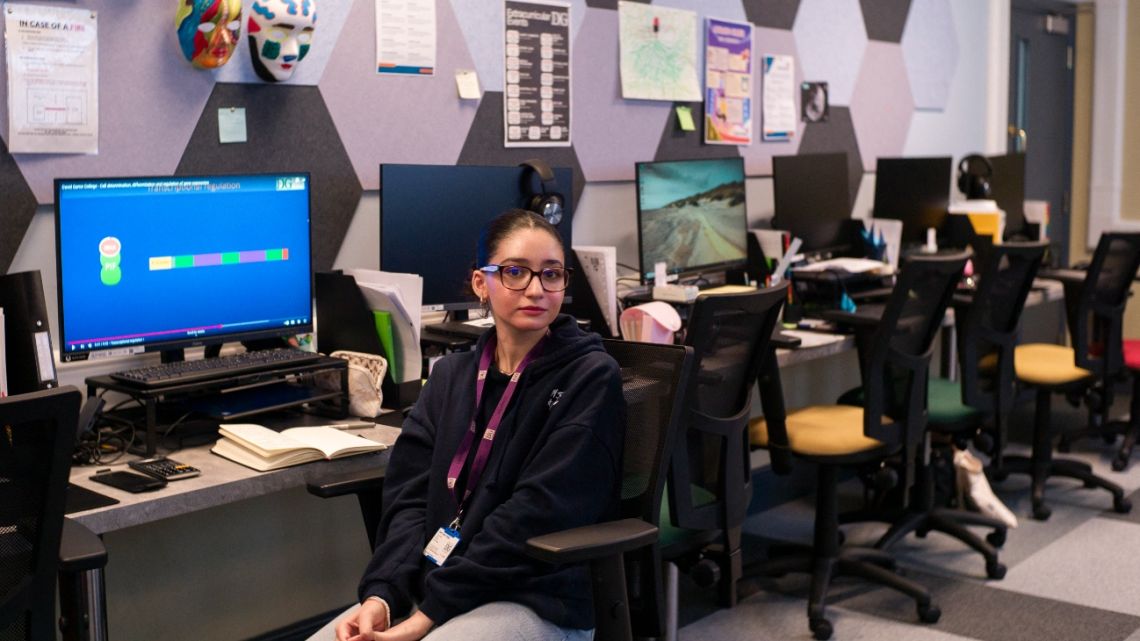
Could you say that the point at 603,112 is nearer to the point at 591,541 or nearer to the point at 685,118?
the point at 685,118

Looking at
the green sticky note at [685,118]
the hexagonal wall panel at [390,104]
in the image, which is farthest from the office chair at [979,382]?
the hexagonal wall panel at [390,104]

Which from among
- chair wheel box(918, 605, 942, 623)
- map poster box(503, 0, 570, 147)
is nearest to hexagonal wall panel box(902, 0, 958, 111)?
map poster box(503, 0, 570, 147)

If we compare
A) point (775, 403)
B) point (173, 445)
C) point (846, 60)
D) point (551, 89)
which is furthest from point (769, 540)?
point (173, 445)

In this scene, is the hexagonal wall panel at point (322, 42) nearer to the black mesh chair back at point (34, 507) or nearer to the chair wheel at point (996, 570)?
the black mesh chair back at point (34, 507)

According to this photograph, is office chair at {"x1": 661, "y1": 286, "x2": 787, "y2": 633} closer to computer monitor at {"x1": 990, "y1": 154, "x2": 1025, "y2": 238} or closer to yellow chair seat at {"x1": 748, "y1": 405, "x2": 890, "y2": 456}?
yellow chair seat at {"x1": 748, "y1": 405, "x2": 890, "y2": 456}

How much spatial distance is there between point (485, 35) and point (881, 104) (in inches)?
86.4

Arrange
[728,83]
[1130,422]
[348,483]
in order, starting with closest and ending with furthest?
[348,483] → [728,83] → [1130,422]

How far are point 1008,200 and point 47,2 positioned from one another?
4.03 meters

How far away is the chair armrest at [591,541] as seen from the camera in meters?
1.82

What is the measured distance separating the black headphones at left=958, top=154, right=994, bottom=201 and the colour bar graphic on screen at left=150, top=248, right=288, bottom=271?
3305 millimetres

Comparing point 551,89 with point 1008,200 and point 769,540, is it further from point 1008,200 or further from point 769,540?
point 1008,200

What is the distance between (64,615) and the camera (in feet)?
6.22

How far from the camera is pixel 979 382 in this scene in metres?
3.87

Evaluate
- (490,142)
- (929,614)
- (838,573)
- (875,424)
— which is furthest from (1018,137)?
(490,142)
